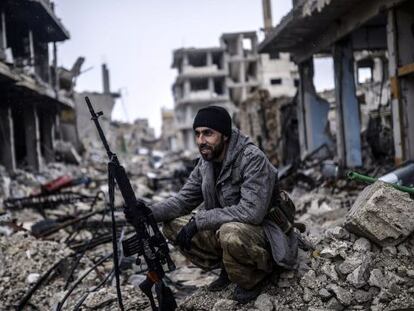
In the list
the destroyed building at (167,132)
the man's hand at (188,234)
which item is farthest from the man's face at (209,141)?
the destroyed building at (167,132)

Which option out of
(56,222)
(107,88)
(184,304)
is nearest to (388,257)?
(184,304)

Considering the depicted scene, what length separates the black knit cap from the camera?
3324 mm

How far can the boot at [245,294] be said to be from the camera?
338cm

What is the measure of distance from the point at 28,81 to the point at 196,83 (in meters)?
33.5

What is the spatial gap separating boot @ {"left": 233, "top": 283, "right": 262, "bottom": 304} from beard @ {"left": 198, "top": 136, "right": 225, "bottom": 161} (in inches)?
41.5

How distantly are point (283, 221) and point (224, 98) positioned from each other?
42.6 meters

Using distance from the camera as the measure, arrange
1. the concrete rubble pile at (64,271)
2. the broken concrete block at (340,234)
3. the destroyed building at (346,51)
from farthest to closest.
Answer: the destroyed building at (346,51), the concrete rubble pile at (64,271), the broken concrete block at (340,234)

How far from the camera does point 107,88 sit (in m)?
41.0

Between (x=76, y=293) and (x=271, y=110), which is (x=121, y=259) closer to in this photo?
(x=76, y=293)

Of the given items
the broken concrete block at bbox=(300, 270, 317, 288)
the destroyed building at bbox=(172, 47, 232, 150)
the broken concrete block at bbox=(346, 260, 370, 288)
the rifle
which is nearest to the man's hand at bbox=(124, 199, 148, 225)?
the rifle

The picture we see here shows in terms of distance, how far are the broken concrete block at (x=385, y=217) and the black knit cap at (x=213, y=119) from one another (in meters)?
1.37

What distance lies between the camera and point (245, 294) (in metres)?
3.40

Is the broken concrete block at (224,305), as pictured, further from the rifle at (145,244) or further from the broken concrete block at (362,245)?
the broken concrete block at (362,245)

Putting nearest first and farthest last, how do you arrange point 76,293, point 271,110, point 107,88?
point 76,293
point 271,110
point 107,88
